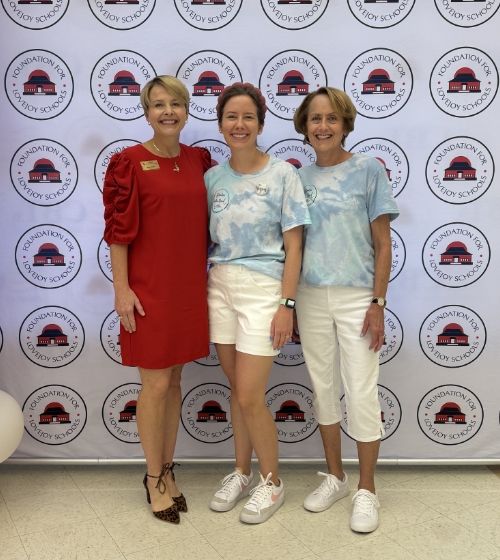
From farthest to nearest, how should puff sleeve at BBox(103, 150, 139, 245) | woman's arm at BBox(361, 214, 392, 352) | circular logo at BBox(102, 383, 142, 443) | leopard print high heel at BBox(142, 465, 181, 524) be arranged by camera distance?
1. circular logo at BBox(102, 383, 142, 443)
2. leopard print high heel at BBox(142, 465, 181, 524)
3. woman's arm at BBox(361, 214, 392, 352)
4. puff sleeve at BBox(103, 150, 139, 245)

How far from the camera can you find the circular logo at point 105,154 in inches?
96.0

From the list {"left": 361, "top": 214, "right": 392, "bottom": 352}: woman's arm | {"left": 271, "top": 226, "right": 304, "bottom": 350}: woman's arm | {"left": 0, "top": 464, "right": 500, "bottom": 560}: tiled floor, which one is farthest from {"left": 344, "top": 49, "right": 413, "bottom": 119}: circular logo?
{"left": 0, "top": 464, "right": 500, "bottom": 560}: tiled floor

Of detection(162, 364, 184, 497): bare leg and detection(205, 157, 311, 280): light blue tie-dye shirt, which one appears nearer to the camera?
detection(205, 157, 311, 280): light blue tie-dye shirt

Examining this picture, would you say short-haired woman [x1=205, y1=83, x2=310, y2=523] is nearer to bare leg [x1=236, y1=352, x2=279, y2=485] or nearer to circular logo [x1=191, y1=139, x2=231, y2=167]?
bare leg [x1=236, y1=352, x2=279, y2=485]

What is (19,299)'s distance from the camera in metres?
2.53

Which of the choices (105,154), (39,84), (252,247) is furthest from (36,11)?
(252,247)

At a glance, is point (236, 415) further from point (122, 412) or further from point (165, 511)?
point (122, 412)

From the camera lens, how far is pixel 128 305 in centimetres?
204

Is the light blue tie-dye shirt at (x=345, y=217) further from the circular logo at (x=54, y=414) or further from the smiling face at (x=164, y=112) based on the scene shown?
the circular logo at (x=54, y=414)

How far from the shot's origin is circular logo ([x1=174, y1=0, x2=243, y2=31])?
7.73 ft

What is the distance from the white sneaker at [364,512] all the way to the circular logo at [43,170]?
1.89m

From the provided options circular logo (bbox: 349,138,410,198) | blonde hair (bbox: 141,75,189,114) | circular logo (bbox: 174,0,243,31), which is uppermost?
circular logo (bbox: 174,0,243,31)

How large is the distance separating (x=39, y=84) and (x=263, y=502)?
2.12 m

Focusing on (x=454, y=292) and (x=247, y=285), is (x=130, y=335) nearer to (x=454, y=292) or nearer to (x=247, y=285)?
→ (x=247, y=285)
